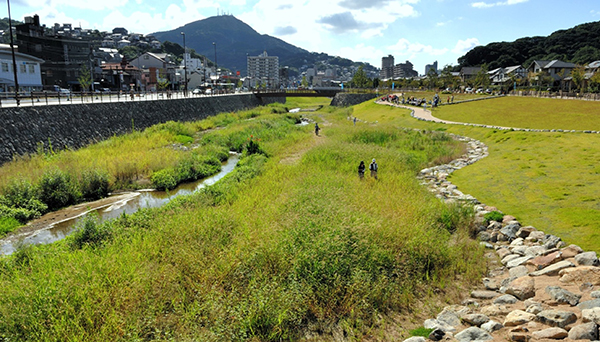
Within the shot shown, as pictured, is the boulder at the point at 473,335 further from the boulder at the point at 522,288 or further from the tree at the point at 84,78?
the tree at the point at 84,78

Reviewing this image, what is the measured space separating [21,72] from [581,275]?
64.8m

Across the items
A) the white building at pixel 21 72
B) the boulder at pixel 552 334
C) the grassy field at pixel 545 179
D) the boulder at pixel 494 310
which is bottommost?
the boulder at pixel 494 310

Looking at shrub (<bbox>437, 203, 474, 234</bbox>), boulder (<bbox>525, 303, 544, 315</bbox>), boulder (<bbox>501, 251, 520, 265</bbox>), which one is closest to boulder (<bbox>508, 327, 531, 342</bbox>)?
boulder (<bbox>525, 303, 544, 315</bbox>)

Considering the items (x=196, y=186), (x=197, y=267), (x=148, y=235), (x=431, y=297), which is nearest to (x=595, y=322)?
(x=431, y=297)

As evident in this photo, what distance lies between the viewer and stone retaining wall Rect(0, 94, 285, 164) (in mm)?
24572

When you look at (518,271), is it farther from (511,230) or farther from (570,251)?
(511,230)

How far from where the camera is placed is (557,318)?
7520 mm

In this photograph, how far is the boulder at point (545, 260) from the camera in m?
10.3

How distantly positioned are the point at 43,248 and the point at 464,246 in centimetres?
1367

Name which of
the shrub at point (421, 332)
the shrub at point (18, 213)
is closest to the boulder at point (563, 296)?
the shrub at point (421, 332)

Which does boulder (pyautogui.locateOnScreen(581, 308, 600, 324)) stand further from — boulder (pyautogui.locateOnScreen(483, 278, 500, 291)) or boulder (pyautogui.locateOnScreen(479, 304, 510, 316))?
boulder (pyautogui.locateOnScreen(483, 278, 500, 291))

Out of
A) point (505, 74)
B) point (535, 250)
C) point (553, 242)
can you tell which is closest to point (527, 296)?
point (535, 250)

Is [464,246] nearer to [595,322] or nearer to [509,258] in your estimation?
[509,258]

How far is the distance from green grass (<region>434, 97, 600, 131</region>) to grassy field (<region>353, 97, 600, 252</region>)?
0.51 metres
